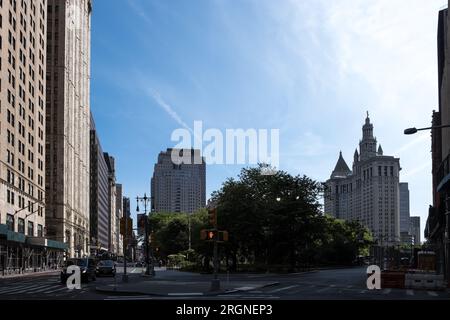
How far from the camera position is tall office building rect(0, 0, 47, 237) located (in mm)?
87125

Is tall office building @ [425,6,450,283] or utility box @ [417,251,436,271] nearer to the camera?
tall office building @ [425,6,450,283]

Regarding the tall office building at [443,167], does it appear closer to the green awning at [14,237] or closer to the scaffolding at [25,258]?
the green awning at [14,237]

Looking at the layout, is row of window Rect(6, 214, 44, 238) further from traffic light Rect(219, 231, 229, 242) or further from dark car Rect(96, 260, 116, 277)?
traffic light Rect(219, 231, 229, 242)

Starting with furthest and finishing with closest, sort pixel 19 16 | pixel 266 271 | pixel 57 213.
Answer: pixel 57 213, pixel 19 16, pixel 266 271

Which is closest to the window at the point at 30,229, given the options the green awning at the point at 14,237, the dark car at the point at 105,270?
the green awning at the point at 14,237

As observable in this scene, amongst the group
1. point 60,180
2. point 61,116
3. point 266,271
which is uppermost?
point 61,116

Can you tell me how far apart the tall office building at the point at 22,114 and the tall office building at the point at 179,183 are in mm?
23158

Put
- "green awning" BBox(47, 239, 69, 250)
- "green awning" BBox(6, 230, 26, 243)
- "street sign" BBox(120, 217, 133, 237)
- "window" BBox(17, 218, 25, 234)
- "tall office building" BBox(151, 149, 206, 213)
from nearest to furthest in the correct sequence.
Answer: "street sign" BBox(120, 217, 133, 237), "green awning" BBox(6, 230, 26, 243), "window" BBox(17, 218, 25, 234), "green awning" BBox(47, 239, 69, 250), "tall office building" BBox(151, 149, 206, 213)

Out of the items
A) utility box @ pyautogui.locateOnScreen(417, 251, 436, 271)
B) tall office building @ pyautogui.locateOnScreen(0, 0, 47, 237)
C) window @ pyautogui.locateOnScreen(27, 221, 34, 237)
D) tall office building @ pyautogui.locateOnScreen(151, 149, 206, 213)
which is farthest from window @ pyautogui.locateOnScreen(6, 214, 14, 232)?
utility box @ pyautogui.locateOnScreen(417, 251, 436, 271)

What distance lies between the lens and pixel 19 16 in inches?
3829

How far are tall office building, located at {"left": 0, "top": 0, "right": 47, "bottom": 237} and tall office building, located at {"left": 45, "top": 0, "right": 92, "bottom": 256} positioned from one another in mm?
19283
